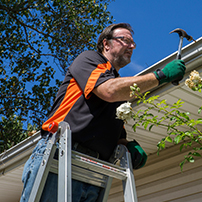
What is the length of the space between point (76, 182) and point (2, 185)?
16.6 ft

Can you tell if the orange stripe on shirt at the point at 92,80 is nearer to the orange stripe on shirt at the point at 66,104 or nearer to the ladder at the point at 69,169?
the orange stripe on shirt at the point at 66,104

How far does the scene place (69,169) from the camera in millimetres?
1751

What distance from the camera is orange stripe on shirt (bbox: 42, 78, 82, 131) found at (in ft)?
7.25

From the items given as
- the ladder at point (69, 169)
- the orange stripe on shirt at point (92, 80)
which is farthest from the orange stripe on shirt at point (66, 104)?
the ladder at point (69, 169)

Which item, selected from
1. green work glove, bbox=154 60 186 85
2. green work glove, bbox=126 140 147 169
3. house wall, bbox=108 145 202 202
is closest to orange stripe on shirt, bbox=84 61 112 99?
green work glove, bbox=154 60 186 85

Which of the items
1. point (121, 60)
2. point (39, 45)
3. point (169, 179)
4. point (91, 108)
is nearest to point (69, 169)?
point (91, 108)

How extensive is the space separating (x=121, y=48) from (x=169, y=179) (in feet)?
9.38

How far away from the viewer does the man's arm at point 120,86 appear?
2039 millimetres

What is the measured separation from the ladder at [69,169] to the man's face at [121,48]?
893mm

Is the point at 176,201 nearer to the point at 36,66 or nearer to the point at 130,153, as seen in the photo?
the point at 130,153

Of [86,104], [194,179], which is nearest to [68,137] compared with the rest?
[86,104]

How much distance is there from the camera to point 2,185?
6.52 meters

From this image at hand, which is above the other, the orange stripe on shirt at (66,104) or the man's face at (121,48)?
the man's face at (121,48)

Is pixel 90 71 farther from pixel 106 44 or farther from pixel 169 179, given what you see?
pixel 169 179
